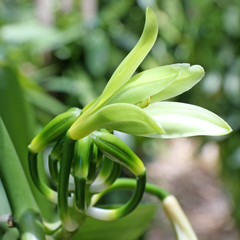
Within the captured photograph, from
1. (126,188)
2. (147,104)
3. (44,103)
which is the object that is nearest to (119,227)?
(126,188)

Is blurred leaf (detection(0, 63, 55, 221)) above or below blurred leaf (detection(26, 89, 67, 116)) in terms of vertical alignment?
above

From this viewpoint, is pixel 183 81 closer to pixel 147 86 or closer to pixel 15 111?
pixel 147 86

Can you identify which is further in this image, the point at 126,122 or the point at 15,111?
the point at 15,111

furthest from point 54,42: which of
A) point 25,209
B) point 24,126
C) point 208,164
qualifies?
point 208,164

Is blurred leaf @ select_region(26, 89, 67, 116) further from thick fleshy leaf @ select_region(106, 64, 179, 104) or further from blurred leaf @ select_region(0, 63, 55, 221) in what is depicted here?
thick fleshy leaf @ select_region(106, 64, 179, 104)

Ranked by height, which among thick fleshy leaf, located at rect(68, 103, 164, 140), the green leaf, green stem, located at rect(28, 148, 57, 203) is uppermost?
thick fleshy leaf, located at rect(68, 103, 164, 140)

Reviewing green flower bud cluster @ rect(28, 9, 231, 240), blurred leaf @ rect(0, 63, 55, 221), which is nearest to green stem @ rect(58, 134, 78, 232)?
green flower bud cluster @ rect(28, 9, 231, 240)
